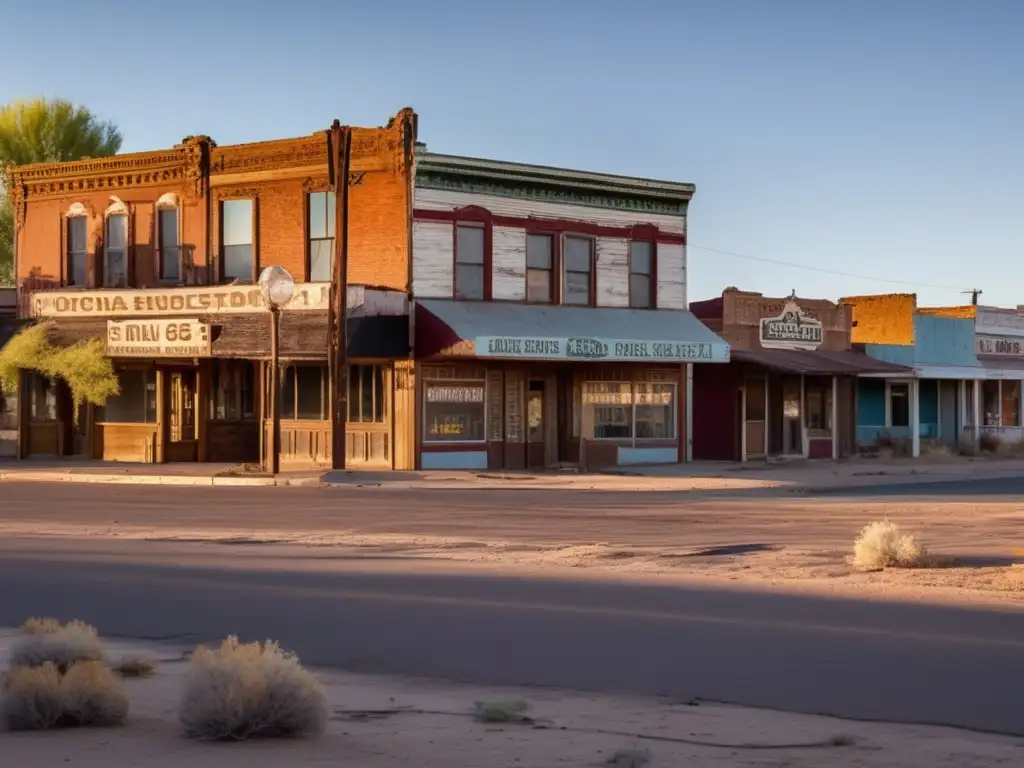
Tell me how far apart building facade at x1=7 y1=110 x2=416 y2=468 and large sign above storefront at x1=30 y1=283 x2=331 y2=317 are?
5 centimetres

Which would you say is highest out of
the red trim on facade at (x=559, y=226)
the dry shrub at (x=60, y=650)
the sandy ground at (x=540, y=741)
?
the red trim on facade at (x=559, y=226)

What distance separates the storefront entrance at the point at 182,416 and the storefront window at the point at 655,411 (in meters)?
11.4

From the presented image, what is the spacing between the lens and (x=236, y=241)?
3906 cm

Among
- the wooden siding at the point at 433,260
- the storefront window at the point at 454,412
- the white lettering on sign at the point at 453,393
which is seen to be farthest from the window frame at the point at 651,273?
the wooden siding at the point at 433,260

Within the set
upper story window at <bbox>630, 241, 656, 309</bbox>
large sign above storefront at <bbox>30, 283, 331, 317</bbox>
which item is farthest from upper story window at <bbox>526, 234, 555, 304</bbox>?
large sign above storefront at <bbox>30, 283, 331, 317</bbox>

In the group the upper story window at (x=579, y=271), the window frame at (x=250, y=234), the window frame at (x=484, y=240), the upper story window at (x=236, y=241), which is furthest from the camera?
the upper story window at (x=579, y=271)

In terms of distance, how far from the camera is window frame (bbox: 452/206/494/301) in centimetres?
3697

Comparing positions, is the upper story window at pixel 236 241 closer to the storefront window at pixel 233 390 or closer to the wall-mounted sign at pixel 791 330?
the storefront window at pixel 233 390

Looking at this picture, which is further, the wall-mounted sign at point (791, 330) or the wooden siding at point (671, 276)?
the wall-mounted sign at point (791, 330)

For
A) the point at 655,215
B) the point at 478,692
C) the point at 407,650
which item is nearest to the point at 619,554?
the point at 407,650

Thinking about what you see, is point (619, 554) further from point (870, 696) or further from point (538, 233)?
point (538, 233)

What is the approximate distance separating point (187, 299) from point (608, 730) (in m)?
30.9

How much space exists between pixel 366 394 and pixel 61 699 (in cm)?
2944

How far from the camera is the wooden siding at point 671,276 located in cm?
4097
